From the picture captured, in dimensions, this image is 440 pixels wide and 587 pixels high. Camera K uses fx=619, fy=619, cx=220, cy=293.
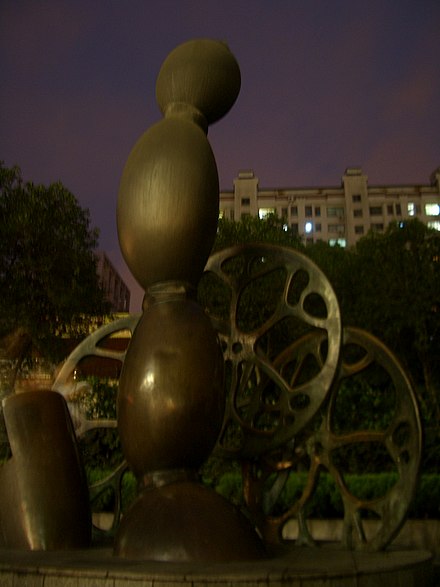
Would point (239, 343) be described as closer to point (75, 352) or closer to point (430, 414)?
point (75, 352)

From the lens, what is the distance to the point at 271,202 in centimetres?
6184

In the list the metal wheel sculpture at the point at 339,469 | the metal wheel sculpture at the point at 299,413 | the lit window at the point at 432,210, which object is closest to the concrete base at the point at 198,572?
the metal wheel sculpture at the point at 339,469

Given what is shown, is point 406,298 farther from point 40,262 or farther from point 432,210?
point 432,210

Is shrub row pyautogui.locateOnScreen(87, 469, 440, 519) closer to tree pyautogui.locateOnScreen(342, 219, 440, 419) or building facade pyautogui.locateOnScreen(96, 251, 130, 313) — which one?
tree pyautogui.locateOnScreen(342, 219, 440, 419)

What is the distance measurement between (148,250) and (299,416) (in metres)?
2.60

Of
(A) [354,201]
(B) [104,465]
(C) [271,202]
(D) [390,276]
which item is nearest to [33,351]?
(B) [104,465]

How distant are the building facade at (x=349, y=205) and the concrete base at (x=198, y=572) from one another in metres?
56.4

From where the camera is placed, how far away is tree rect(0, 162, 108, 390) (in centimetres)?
2048

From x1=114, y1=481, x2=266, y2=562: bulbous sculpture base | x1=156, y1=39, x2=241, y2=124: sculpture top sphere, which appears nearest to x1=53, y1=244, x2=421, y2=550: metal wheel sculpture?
x1=114, y1=481, x2=266, y2=562: bulbous sculpture base

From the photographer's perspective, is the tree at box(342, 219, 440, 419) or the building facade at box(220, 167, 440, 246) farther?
the building facade at box(220, 167, 440, 246)

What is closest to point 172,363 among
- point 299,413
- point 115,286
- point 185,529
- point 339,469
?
point 185,529

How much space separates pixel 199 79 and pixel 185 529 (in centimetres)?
467

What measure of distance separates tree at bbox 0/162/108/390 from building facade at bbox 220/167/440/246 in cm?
4051

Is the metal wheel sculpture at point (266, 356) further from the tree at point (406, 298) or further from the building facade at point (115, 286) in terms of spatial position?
the building facade at point (115, 286)
